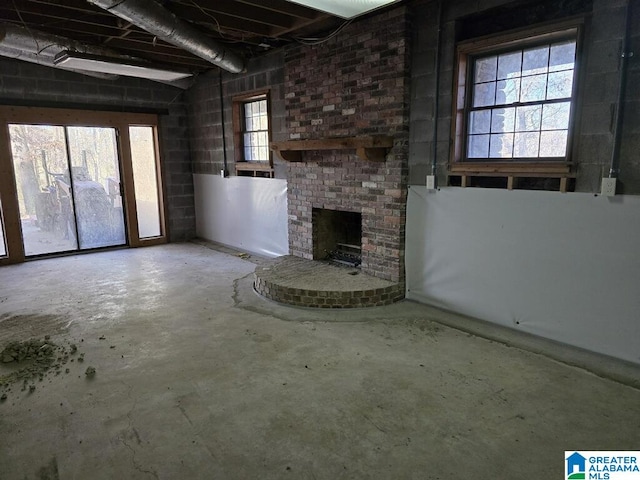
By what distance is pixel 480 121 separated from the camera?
158 inches

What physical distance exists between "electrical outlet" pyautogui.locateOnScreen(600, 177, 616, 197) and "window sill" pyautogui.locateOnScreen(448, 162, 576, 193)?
23 centimetres

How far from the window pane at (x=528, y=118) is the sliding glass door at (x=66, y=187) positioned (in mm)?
6489

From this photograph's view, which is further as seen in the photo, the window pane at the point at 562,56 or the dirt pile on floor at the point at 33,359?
the window pane at the point at 562,56

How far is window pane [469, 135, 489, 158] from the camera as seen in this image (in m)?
4.02

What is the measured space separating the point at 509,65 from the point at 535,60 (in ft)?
0.74

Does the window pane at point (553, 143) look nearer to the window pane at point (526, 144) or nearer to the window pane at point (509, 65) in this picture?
the window pane at point (526, 144)

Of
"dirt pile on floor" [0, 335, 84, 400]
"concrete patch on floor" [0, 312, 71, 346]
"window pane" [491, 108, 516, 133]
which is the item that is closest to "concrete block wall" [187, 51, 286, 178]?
"window pane" [491, 108, 516, 133]

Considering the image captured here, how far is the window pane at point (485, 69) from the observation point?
12.7 feet

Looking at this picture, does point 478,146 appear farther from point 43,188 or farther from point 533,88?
point 43,188

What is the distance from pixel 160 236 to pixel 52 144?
232cm

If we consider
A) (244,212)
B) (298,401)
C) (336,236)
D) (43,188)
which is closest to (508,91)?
(336,236)

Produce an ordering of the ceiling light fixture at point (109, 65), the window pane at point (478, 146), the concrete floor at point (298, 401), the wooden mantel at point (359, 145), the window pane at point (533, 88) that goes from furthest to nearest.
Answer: the ceiling light fixture at point (109, 65) < the wooden mantel at point (359, 145) < the window pane at point (478, 146) < the window pane at point (533, 88) < the concrete floor at point (298, 401)

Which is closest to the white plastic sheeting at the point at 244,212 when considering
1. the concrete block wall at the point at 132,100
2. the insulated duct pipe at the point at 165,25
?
the concrete block wall at the point at 132,100

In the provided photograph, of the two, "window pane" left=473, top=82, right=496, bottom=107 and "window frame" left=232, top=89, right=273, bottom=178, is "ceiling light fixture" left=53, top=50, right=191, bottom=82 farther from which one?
"window pane" left=473, top=82, right=496, bottom=107
